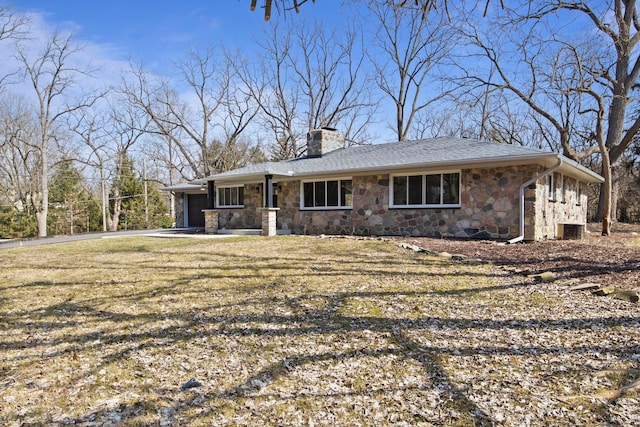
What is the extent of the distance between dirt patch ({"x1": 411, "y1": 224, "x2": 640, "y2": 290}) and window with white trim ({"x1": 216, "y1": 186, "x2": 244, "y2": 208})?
27.9 feet

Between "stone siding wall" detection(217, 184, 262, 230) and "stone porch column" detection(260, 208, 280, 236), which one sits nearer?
"stone porch column" detection(260, 208, 280, 236)

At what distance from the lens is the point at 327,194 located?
13570mm

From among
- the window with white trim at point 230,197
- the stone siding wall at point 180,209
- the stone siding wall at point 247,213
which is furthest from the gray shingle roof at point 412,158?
the stone siding wall at point 180,209

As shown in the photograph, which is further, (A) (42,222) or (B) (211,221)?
(A) (42,222)

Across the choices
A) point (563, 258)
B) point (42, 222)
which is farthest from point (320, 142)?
point (42, 222)

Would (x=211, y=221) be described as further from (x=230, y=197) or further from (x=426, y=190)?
(x=426, y=190)

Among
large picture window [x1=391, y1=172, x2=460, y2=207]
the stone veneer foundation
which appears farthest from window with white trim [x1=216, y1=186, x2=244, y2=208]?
large picture window [x1=391, y1=172, x2=460, y2=207]

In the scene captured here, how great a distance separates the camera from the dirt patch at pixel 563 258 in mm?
5477

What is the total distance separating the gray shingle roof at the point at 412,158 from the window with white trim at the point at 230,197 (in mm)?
983

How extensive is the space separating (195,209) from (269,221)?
892cm

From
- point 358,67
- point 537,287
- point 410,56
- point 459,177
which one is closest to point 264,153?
point 358,67

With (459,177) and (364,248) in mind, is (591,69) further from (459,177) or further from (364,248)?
(364,248)

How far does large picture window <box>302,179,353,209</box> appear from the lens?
13.1 meters

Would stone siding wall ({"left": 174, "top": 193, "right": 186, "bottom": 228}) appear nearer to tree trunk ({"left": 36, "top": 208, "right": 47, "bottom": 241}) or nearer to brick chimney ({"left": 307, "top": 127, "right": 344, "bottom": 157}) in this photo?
brick chimney ({"left": 307, "top": 127, "right": 344, "bottom": 157})
